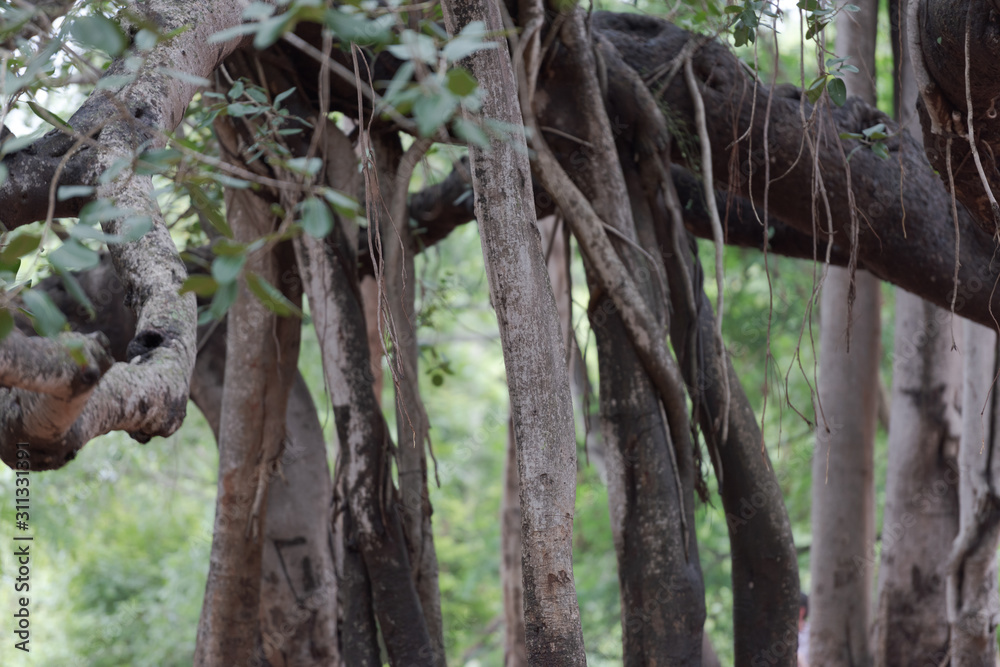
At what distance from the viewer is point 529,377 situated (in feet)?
5.92

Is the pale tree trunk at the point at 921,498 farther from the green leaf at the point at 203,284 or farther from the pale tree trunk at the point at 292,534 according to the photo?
the green leaf at the point at 203,284

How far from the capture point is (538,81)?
8.91ft

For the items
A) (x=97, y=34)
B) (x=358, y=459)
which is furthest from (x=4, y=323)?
(x=358, y=459)

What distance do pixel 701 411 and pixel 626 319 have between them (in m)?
0.51

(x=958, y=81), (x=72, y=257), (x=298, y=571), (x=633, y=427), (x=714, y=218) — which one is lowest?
(x=298, y=571)

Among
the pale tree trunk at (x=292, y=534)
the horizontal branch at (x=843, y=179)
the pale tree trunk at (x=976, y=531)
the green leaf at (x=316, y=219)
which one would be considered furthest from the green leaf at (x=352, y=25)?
the pale tree trunk at (x=976, y=531)

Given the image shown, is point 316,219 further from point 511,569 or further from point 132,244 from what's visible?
point 511,569

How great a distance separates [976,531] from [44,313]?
409 cm

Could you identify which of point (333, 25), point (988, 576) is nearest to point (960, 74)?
point (333, 25)

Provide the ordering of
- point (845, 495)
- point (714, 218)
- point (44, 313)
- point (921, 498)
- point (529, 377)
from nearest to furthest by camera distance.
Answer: point (44, 313)
point (529, 377)
point (714, 218)
point (921, 498)
point (845, 495)

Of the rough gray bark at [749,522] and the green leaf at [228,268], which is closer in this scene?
the green leaf at [228,268]

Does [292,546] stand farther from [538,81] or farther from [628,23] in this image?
[628,23]

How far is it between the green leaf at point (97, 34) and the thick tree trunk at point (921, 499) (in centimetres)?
432

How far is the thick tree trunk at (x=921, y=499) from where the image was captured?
4406 millimetres
